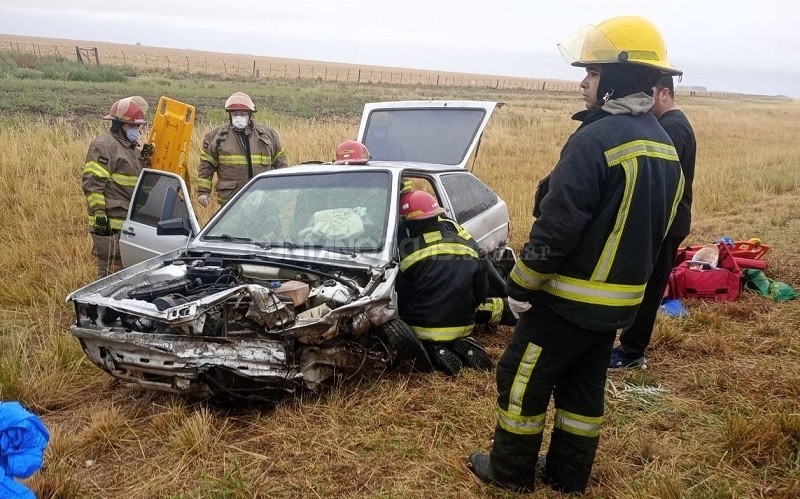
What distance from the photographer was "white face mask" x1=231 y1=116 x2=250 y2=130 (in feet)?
19.3

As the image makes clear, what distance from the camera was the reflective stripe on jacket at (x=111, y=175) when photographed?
513 cm

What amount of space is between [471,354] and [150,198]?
9.37 ft

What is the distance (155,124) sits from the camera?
5.64 m

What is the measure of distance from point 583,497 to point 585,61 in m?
1.91

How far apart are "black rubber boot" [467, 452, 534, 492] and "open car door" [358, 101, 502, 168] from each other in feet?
9.78

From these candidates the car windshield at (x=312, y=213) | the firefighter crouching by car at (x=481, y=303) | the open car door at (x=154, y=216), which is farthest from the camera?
the open car door at (x=154, y=216)

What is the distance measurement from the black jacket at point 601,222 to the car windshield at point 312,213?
1.59 metres

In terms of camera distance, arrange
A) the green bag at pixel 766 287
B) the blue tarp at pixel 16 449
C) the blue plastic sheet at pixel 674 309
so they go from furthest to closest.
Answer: the green bag at pixel 766 287, the blue plastic sheet at pixel 674 309, the blue tarp at pixel 16 449

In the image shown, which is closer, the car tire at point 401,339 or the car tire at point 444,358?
the car tire at point 401,339

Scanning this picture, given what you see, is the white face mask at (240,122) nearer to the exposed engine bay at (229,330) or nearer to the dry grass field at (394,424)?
the dry grass field at (394,424)

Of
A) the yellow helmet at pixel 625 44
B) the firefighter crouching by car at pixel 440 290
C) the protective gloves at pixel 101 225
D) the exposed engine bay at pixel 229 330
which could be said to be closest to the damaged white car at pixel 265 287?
the exposed engine bay at pixel 229 330

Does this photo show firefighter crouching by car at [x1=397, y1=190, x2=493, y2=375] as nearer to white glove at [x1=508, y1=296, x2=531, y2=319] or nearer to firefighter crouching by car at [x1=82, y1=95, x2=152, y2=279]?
white glove at [x1=508, y1=296, x2=531, y2=319]

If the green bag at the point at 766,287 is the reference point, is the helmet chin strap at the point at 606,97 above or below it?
above

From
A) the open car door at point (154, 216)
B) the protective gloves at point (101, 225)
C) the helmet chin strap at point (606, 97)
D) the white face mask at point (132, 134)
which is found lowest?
the protective gloves at point (101, 225)
